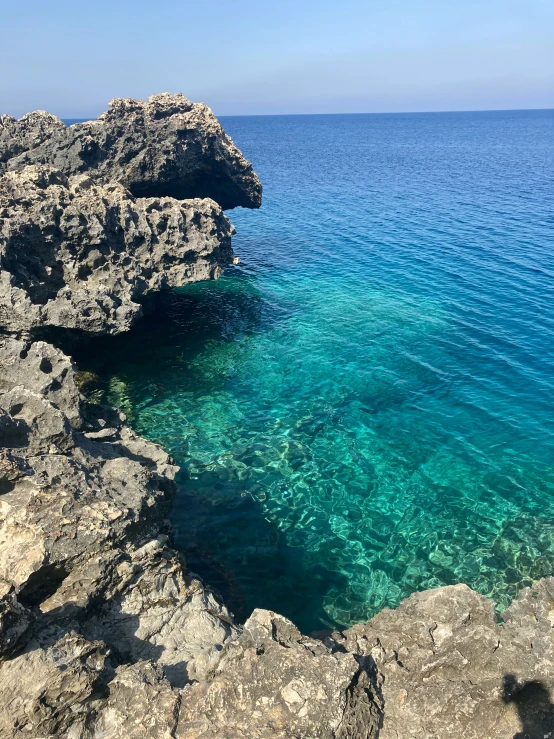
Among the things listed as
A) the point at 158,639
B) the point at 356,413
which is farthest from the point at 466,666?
the point at 356,413

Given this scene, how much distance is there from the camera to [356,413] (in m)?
23.7

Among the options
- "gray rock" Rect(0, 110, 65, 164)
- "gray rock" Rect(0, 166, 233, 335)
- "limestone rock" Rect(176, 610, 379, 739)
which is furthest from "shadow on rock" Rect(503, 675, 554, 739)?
"gray rock" Rect(0, 110, 65, 164)

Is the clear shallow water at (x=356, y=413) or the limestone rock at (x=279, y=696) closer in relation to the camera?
the limestone rock at (x=279, y=696)

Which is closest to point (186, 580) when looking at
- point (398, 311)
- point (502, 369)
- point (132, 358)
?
point (132, 358)

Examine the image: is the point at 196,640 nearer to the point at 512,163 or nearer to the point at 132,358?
the point at 132,358

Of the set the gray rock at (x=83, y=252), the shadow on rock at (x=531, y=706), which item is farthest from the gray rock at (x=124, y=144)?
the shadow on rock at (x=531, y=706)

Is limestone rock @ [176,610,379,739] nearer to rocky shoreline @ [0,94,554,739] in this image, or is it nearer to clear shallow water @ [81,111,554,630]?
rocky shoreline @ [0,94,554,739]

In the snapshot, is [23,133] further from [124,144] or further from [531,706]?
[531,706]

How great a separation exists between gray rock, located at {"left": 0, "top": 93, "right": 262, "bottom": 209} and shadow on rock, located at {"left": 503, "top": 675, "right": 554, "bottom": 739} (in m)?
33.2

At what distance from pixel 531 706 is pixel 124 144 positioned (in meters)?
35.2

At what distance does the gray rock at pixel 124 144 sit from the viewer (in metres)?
32.2

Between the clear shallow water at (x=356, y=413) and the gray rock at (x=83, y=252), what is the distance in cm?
397

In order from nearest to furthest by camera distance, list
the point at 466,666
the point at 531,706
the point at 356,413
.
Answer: the point at 531,706 → the point at 466,666 → the point at 356,413

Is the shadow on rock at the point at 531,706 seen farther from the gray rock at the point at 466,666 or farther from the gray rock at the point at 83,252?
the gray rock at the point at 83,252
